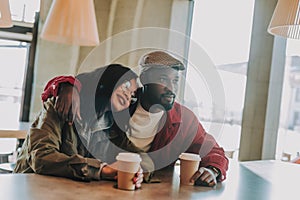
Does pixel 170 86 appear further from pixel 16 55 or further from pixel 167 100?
pixel 16 55

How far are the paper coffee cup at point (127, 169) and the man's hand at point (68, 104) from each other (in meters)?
0.24

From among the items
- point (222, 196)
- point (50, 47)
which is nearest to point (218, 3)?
point (50, 47)

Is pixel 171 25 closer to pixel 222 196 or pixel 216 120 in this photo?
pixel 216 120

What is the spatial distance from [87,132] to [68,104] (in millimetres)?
115

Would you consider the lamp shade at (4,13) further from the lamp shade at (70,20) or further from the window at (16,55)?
the window at (16,55)

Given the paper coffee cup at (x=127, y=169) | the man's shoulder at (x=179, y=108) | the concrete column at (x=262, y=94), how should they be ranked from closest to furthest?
the paper coffee cup at (x=127, y=169), the man's shoulder at (x=179, y=108), the concrete column at (x=262, y=94)

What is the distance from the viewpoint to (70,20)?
2383mm

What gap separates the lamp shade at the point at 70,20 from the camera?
2369 mm

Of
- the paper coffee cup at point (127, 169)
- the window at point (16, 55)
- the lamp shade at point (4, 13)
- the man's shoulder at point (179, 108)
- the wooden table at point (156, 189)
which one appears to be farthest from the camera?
the window at point (16, 55)

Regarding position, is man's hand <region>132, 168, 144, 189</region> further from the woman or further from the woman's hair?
the woman's hair

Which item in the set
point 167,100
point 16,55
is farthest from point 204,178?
point 16,55

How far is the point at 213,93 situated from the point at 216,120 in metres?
0.21

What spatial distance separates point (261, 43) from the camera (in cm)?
290

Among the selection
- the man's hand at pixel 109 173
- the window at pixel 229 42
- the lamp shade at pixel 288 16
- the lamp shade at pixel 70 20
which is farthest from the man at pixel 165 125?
the lamp shade at pixel 70 20
